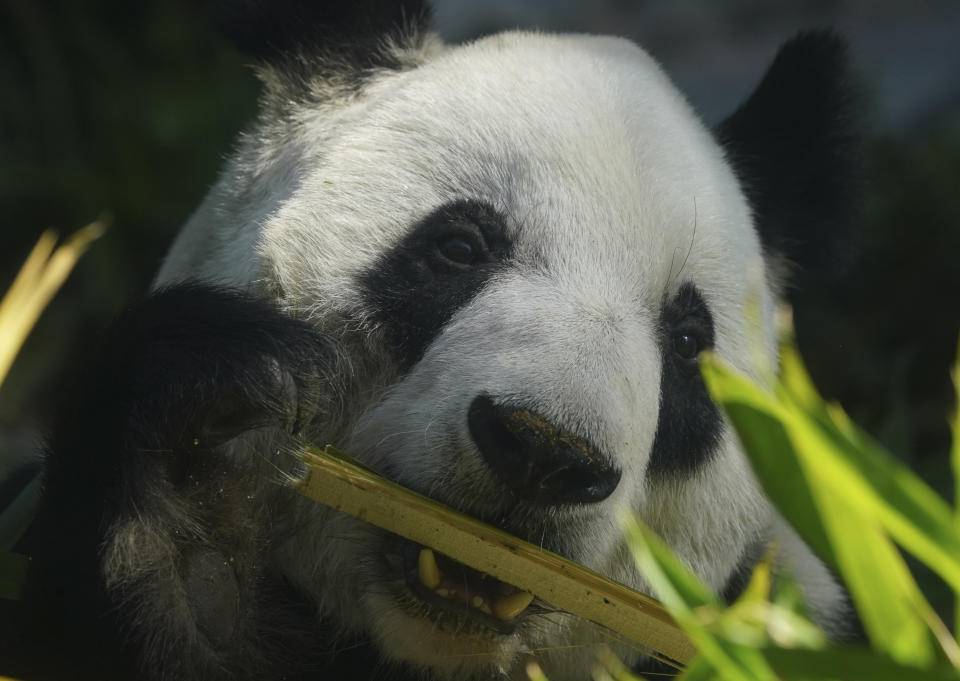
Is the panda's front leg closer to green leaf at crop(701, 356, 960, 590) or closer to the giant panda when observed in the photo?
the giant panda

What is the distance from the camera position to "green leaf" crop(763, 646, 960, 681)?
0.83m

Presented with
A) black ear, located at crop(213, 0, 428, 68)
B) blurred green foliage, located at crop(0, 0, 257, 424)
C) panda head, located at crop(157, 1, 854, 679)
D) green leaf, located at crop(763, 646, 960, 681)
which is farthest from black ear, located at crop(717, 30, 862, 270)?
blurred green foliage, located at crop(0, 0, 257, 424)

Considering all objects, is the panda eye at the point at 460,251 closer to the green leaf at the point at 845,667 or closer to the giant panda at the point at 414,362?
the giant panda at the point at 414,362

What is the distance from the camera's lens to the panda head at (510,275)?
1703mm

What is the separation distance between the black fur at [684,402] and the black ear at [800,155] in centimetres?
55

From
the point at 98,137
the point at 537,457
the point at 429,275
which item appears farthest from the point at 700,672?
the point at 98,137

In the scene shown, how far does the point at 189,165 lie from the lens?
5.76 meters

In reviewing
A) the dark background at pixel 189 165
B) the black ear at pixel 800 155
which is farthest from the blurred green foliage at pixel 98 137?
the black ear at pixel 800 155

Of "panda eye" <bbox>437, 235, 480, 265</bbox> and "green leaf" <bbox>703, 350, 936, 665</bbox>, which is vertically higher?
"green leaf" <bbox>703, 350, 936, 665</bbox>

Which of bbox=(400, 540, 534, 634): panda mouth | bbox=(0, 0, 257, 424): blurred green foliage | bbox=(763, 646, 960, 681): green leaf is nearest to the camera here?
bbox=(763, 646, 960, 681): green leaf

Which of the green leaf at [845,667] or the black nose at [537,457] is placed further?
the black nose at [537,457]

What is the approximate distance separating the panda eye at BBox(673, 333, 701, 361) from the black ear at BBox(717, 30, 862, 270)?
555 millimetres

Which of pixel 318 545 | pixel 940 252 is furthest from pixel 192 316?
pixel 940 252

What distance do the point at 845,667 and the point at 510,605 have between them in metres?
0.97
